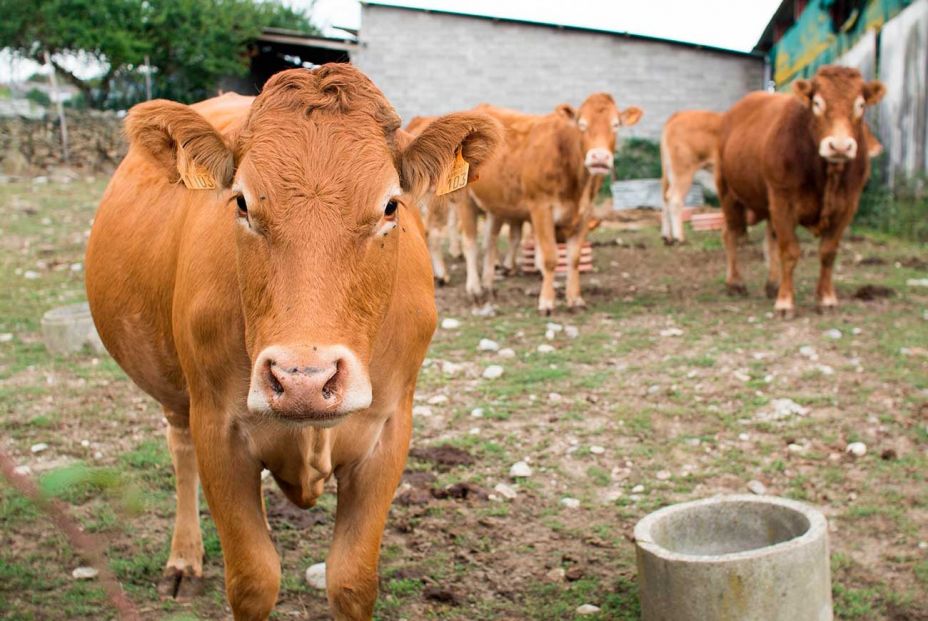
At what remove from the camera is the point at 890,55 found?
46.8 feet

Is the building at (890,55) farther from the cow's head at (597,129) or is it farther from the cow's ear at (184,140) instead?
the cow's ear at (184,140)

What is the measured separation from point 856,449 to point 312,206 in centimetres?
400

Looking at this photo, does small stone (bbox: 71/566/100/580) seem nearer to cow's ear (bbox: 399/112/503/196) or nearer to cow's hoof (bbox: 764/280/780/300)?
cow's ear (bbox: 399/112/503/196)

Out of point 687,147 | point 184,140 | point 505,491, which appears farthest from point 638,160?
point 184,140

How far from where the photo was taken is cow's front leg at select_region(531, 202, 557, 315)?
9.64 meters

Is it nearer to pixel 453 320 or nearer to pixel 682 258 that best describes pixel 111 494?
pixel 453 320

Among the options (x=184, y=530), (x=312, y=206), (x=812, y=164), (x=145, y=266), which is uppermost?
(x=312, y=206)

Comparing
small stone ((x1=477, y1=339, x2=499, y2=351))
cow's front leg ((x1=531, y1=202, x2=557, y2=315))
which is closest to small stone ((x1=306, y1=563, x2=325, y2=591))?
small stone ((x1=477, y1=339, x2=499, y2=351))

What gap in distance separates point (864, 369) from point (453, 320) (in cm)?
374

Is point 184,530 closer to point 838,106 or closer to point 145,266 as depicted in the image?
point 145,266

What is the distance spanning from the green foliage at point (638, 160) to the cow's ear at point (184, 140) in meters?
20.4

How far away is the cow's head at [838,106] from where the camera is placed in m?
8.29

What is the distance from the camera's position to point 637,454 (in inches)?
218

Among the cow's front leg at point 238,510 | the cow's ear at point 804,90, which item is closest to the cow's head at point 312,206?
the cow's front leg at point 238,510
